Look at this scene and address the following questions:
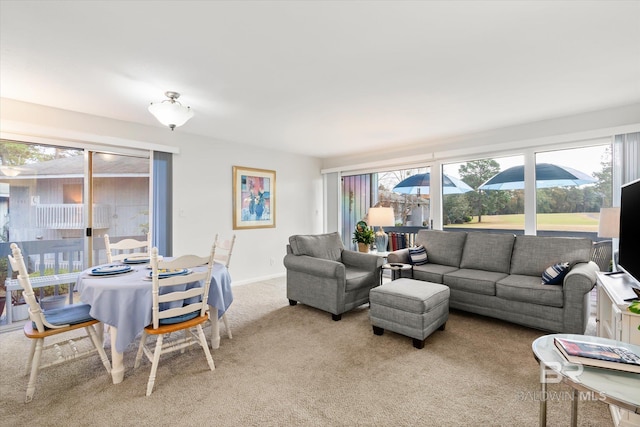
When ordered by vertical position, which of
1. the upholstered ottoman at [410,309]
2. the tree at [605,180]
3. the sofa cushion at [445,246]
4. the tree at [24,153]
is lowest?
the upholstered ottoman at [410,309]

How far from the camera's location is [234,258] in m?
4.93

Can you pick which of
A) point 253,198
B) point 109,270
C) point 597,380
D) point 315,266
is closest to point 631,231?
point 597,380

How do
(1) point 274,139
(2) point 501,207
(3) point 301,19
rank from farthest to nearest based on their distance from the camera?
(1) point 274,139 → (2) point 501,207 → (3) point 301,19

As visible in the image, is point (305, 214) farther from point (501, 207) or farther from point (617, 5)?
point (617, 5)

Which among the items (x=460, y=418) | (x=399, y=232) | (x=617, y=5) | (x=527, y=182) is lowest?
(x=460, y=418)

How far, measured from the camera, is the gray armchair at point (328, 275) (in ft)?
10.8

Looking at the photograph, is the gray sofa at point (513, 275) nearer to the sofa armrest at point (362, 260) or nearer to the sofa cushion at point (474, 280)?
the sofa cushion at point (474, 280)

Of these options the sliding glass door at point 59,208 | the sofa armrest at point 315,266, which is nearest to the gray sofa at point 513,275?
the sofa armrest at point 315,266

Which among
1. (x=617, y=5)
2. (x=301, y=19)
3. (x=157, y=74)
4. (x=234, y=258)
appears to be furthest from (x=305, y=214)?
(x=617, y=5)

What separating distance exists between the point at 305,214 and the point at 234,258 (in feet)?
5.91

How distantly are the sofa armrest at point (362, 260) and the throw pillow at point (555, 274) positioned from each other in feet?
5.56

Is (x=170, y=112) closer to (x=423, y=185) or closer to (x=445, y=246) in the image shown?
(x=445, y=246)

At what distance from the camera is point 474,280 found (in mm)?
3311

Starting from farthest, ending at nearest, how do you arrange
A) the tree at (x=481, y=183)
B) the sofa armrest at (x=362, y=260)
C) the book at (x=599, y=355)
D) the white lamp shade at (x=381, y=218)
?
the white lamp shade at (x=381, y=218) < the tree at (x=481, y=183) < the sofa armrest at (x=362, y=260) < the book at (x=599, y=355)
